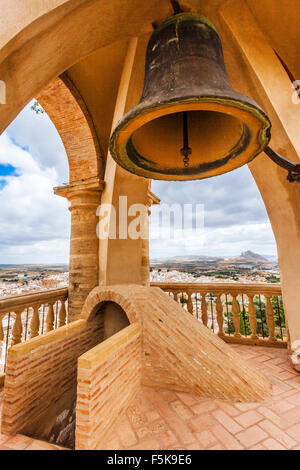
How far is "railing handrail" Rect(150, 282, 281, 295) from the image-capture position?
3779 mm

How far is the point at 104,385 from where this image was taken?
1.74 m

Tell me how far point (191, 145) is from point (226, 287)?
307cm

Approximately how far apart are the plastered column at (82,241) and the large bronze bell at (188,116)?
2.12 meters

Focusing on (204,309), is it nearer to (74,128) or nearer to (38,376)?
(38,376)

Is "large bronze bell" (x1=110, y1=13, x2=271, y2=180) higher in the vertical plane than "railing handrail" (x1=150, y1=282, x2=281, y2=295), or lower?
higher

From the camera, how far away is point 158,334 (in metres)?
2.39

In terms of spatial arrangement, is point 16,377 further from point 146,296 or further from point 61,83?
point 61,83

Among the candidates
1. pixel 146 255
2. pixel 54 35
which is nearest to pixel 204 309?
pixel 146 255

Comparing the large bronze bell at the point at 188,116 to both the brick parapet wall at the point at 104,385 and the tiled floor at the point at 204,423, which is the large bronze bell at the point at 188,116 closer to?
the brick parapet wall at the point at 104,385

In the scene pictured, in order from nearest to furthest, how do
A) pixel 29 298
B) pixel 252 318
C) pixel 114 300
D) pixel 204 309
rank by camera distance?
pixel 114 300 < pixel 29 298 < pixel 252 318 < pixel 204 309

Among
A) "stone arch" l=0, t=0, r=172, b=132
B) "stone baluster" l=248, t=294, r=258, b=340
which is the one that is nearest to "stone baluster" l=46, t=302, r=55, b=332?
"stone arch" l=0, t=0, r=172, b=132

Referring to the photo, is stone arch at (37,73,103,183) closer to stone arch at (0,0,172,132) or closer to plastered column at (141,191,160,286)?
plastered column at (141,191,160,286)

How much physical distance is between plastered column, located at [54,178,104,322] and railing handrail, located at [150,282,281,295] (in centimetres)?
172

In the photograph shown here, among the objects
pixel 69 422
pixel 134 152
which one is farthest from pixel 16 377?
pixel 134 152
